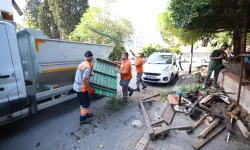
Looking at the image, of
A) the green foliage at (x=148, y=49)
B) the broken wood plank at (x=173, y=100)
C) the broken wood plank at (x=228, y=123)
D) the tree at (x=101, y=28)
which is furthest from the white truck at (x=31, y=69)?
the green foliage at (x=148, y=49)

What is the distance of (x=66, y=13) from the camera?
895 inches

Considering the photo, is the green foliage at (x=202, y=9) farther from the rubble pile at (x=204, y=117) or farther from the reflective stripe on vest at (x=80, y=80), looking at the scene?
the reflective stripe on vest at (x=80, y=80)

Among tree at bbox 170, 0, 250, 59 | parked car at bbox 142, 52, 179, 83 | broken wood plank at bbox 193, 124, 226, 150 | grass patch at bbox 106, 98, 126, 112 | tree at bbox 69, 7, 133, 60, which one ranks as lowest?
broken wood plank at bbox 193, 124, 226, 150

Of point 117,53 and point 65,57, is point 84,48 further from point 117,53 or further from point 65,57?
point 117,53

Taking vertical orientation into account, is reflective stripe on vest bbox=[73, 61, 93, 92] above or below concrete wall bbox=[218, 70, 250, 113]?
above

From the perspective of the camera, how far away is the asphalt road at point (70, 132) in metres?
2.91

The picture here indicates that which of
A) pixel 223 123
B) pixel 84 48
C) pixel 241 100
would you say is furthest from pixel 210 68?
pixel 84 48

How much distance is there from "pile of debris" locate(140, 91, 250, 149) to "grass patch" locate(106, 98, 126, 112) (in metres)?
0.68

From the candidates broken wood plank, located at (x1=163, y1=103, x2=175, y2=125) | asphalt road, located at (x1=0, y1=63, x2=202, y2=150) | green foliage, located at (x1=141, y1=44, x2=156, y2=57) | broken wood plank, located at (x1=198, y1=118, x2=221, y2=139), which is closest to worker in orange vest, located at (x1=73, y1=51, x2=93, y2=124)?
asphalt road, located at (x1=0, y1=63, x2=202, y2=150)

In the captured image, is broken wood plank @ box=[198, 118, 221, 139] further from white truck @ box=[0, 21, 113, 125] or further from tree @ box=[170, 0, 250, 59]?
white truck @ box=[0, 21, 113, 125]

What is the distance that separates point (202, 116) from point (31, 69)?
442 cm

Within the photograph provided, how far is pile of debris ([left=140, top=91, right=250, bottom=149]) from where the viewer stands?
9.89 feet

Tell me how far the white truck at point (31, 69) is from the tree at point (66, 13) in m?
20.6

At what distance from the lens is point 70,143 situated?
2.96 meters
